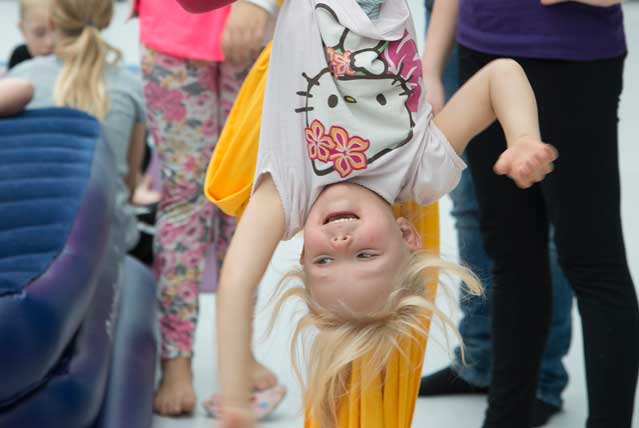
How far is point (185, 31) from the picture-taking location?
A: 2.26 meters

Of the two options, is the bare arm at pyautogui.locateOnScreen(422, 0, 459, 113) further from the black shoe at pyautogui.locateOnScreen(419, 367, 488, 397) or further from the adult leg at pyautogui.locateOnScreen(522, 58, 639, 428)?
the black shoe at pyautogui.locateOnScreen(419, 367, 488, 397)

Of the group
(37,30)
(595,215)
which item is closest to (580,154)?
(595,215)

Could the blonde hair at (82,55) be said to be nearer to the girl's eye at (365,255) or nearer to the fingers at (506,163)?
the girl's eye at (365,255)

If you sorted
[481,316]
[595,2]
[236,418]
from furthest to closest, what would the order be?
1. [481,316]
2. [595,2]
3. [236,418]

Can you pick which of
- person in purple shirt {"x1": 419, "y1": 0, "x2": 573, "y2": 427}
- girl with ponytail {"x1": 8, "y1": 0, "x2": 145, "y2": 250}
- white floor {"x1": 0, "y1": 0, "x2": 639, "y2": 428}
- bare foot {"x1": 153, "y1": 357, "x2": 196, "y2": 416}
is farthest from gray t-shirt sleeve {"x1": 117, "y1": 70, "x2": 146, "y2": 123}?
person in purple shirt {"x1": 419, "y1": 0, "x2": 573, "y2": 427}

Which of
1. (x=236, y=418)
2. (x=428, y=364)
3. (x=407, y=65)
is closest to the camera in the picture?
(x=236, y=418)

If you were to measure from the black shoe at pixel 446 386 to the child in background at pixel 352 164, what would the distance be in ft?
3.12

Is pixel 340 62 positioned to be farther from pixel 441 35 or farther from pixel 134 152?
pixel 134 152

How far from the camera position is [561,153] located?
182 centimetres

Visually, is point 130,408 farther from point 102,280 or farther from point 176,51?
point 176,51

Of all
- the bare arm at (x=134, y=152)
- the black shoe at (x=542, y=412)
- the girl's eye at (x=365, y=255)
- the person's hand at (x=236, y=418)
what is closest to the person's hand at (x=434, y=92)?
the girl's eye at (x=365, y=255)

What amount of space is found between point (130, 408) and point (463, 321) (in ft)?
2.45

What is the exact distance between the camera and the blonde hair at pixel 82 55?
2.73 m

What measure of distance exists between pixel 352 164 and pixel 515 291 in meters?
0.64
